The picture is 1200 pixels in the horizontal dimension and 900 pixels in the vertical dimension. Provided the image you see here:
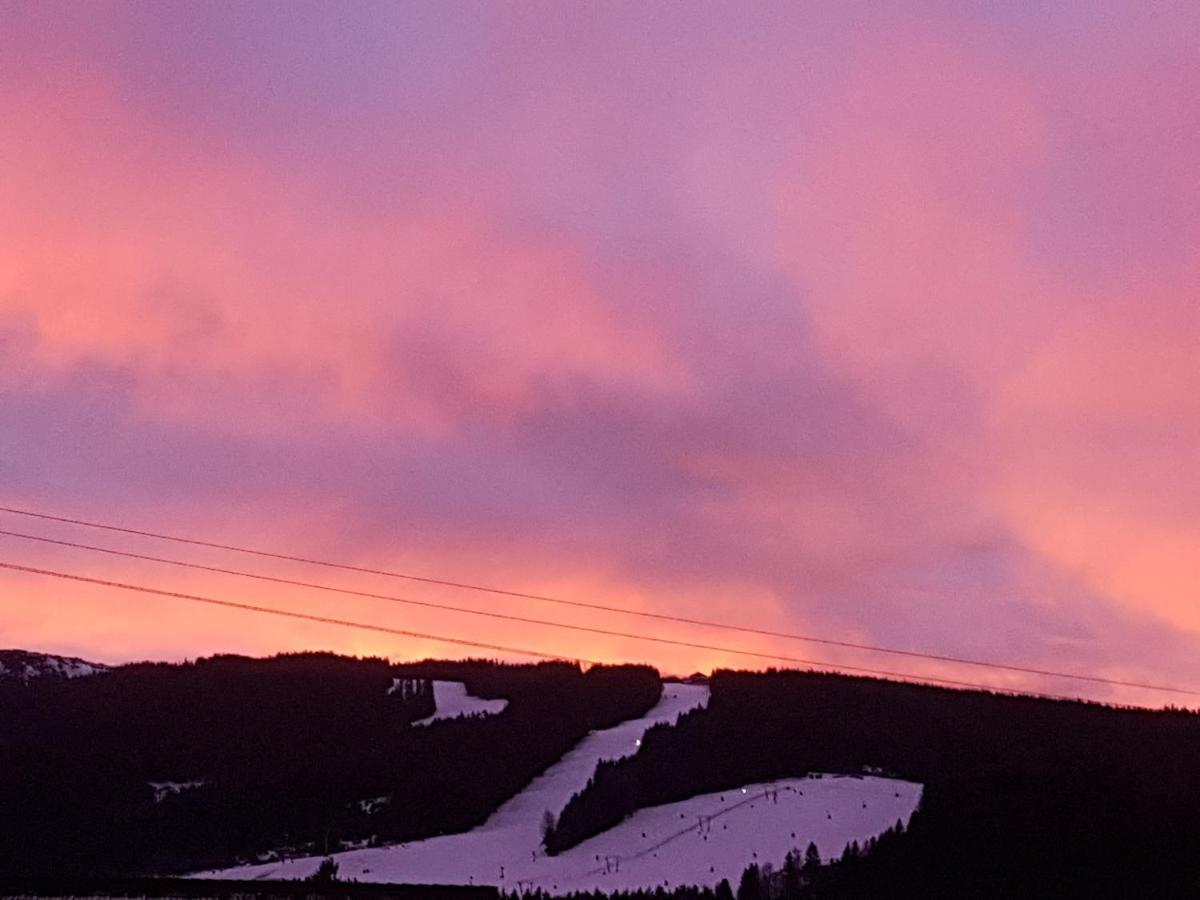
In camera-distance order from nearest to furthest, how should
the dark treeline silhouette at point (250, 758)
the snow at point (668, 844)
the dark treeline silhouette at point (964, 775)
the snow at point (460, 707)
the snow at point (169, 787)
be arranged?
the dark treeline silhouette at point (964, 775)
the snow at point (668, 844)
the dark treeline silhouette at point (250, 758)
the snow at point (169, 787)
the snow at point (460, 707)

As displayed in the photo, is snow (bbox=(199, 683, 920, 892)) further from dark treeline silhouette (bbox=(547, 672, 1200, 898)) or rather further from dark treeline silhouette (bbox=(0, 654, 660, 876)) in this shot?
dark treeline silhouette (bbox=(0, 654, 660, 876))

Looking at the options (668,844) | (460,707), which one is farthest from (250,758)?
(668,844)

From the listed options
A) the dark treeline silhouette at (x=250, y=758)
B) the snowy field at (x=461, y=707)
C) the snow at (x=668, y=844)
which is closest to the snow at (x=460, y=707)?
the snowy field at (x=461, y=707)

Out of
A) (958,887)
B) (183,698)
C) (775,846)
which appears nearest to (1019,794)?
(958,887)

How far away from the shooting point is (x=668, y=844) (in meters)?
118

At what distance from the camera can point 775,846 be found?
110750 mm

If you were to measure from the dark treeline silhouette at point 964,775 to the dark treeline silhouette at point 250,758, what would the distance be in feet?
65.4

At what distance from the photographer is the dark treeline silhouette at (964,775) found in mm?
90312

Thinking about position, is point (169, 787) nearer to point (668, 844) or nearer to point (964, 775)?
point (668, 844)

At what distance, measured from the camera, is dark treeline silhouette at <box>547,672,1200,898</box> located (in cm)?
9031

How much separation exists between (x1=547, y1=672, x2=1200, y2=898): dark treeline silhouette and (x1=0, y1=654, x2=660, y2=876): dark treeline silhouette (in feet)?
65.4

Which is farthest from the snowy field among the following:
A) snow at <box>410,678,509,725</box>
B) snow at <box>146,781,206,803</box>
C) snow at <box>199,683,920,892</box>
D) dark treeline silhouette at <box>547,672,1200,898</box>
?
snow at <box>199,683,920,892</box>

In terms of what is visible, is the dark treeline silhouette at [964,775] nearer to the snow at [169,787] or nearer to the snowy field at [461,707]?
the snowy field at [461,707]

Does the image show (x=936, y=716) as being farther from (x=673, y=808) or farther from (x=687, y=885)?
(x=687, y=885)
